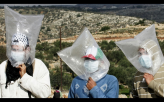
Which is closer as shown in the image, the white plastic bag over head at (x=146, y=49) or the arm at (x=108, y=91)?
the arm at (x=108, y=91)

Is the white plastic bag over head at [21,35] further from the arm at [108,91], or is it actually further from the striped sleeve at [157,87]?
the striped sleeve at [157,87]

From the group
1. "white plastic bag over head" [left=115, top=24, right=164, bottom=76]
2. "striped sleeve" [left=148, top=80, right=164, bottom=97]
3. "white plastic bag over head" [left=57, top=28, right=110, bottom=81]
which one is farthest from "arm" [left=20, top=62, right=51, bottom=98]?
"striped sleeve" [left=148, top=80, right=164, bottom=97]

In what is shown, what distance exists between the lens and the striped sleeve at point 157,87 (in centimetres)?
292

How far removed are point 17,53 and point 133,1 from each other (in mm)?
1533

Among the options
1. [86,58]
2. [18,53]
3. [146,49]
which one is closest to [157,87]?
[146,49]

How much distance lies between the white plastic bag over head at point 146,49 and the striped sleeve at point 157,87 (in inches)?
6.8

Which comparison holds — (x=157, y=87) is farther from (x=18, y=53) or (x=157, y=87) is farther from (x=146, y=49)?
(x=18, y=53)

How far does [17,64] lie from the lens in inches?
118

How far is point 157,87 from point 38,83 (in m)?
1.45

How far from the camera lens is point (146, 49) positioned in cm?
314

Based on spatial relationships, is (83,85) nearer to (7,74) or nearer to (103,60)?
(103,60)

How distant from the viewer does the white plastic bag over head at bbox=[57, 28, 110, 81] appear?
309 centimetres

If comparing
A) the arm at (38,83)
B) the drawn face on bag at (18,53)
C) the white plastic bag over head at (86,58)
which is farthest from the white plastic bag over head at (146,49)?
the drawn face on bag at (18,53)

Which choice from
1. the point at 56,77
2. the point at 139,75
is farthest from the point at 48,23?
the point at 139,75
